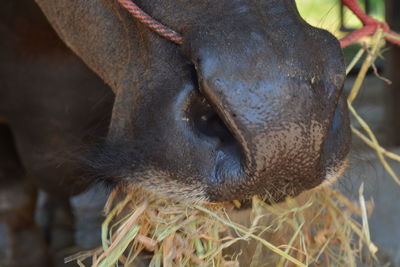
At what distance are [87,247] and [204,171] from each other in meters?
2.20

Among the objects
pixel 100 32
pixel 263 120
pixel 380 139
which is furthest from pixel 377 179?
pixel 380 139

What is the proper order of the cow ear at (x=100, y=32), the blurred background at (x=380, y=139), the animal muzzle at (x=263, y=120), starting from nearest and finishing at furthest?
the animal muzzle at (x=263, y=120), the cow ear at (x=100, y=32), the blurred background at (x=380, y=139)

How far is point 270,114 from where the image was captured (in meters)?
1.55

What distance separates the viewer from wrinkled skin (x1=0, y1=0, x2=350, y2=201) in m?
1.56

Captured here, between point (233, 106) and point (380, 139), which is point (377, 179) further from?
point (380, 139)

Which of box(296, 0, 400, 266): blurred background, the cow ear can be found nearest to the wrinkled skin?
the cow ear

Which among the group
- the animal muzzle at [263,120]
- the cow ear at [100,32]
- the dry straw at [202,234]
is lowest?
the dry straw at [202,234]

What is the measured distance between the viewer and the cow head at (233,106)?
1562 mm

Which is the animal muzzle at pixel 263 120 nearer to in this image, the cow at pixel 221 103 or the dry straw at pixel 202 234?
the cow at pixel 221 103

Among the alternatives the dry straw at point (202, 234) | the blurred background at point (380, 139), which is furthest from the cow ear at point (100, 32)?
the blurred background at point (380, 139)

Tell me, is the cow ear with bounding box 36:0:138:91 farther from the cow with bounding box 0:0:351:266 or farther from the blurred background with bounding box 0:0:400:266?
the blurred background with bounding box 0:0:400:266

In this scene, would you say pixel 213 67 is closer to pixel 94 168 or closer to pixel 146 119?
pixel 146 119

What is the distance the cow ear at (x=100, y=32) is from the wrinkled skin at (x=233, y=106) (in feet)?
0.61

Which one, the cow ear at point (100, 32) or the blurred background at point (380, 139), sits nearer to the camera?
the cow ear at point (100, 32)
